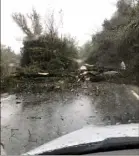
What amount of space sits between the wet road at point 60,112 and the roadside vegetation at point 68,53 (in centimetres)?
10

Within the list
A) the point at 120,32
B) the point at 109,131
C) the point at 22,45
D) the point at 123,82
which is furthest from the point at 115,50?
the point at 109,131

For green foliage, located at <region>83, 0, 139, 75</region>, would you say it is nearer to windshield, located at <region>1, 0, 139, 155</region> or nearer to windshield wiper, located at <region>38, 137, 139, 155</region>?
windshield, located at <region>1, 0, 139, 155</region>

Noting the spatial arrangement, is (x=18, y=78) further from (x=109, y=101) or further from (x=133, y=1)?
(x=133, y=1)

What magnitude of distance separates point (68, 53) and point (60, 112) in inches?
17.3

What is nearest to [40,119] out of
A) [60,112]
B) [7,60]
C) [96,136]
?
[60,112]

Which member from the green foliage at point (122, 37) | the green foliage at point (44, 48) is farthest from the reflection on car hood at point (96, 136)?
the green foliage at point (122, 37)

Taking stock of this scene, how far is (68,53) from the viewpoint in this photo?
2.74 metres

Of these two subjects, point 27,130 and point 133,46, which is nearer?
point 27,130

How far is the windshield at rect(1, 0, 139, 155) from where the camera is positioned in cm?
212

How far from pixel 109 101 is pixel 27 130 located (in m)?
0.92

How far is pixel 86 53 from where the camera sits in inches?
107

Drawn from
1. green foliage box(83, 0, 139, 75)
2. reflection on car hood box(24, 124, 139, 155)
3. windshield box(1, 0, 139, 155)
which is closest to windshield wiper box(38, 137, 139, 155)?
reflection on car hood box(24, 124, 139, 155)

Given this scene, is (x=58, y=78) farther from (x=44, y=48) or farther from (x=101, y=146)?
(x=101, y=146)

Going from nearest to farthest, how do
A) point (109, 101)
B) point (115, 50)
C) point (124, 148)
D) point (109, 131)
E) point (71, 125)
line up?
point (124, 148) < point (109, 131) < point (71, 125) < point (109, 101) < point (115, 50)
